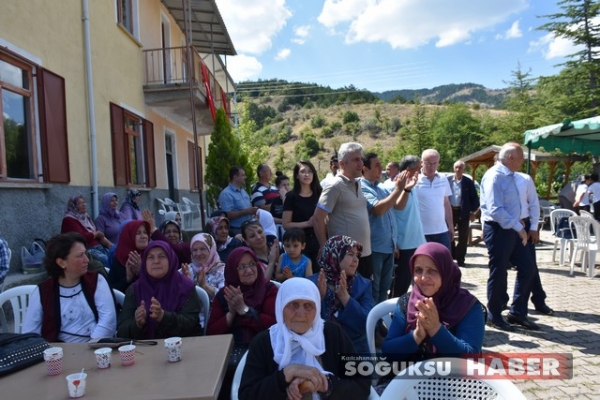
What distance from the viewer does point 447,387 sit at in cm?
166

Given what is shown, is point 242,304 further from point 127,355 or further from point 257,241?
point 257,241

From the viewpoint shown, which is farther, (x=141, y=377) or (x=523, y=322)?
(x=523, y=322)

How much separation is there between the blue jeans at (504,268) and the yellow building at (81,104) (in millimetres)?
5245

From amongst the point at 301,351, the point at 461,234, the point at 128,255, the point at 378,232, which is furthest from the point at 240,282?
the point at 461,234

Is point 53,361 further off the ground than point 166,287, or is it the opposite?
point 166,287

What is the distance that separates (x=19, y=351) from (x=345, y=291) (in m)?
1.83

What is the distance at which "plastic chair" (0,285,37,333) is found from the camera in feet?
9.77

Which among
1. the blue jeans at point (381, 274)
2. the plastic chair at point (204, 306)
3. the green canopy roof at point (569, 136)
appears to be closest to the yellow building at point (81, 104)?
the plastic chair at point (204, 306)

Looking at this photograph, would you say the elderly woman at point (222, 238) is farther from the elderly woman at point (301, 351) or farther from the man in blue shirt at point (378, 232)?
the elderly woman at point (301, 351)

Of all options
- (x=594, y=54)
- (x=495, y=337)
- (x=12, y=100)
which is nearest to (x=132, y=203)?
(x=12, y=100)

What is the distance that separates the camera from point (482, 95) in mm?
155000

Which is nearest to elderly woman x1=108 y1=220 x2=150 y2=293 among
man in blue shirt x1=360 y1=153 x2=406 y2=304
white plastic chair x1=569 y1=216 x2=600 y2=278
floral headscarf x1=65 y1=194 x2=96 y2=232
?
floral headscarf x1=65 y1=194 x2=96 y2=232

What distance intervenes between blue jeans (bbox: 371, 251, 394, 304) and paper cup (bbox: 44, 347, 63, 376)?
275 cm

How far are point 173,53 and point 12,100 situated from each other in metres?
7.37
